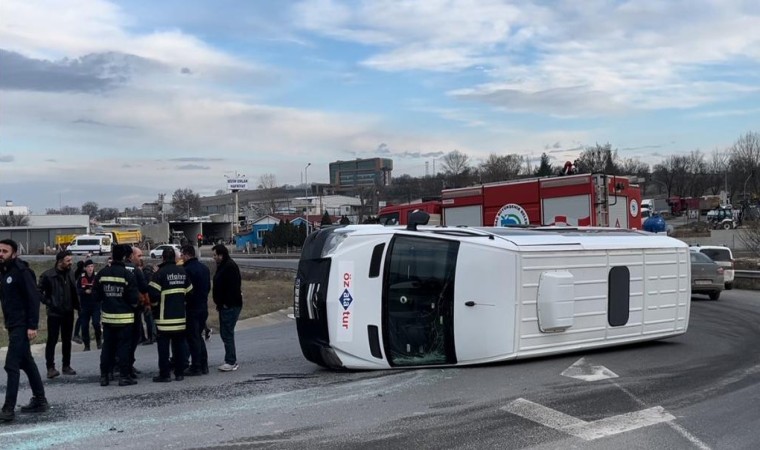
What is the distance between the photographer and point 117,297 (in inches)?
332

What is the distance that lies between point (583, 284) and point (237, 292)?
476cm

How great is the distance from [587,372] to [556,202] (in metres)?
8.52

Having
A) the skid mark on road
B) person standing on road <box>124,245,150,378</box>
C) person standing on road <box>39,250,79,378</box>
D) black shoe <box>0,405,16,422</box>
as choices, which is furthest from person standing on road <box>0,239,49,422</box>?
person standing on road <box>39,250,79,378</box>

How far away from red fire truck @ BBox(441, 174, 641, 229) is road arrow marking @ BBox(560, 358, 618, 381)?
7.46 meters

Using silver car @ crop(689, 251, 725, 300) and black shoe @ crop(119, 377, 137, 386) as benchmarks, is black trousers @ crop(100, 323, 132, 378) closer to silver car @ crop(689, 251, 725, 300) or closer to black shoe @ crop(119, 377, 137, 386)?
black shoe @ crop(119, 377, 137, 386)

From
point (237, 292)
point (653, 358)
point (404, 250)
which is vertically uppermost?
point (404, 250)

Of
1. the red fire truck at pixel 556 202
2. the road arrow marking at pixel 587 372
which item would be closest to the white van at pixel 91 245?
the red fire truck at pixel 556 202

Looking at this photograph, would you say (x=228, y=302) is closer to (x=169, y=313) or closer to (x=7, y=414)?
(x=169, y=313)

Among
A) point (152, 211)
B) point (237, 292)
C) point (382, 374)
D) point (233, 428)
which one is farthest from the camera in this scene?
point (152, 211)

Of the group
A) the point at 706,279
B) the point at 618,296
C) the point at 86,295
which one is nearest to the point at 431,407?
the point at 618,296

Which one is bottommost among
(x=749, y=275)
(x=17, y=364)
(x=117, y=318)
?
(x=749, y=275)

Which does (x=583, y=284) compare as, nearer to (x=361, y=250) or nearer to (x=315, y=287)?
(x=361, y=250)

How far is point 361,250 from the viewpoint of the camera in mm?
8797

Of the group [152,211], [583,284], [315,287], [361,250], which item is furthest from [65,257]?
[152,211]
